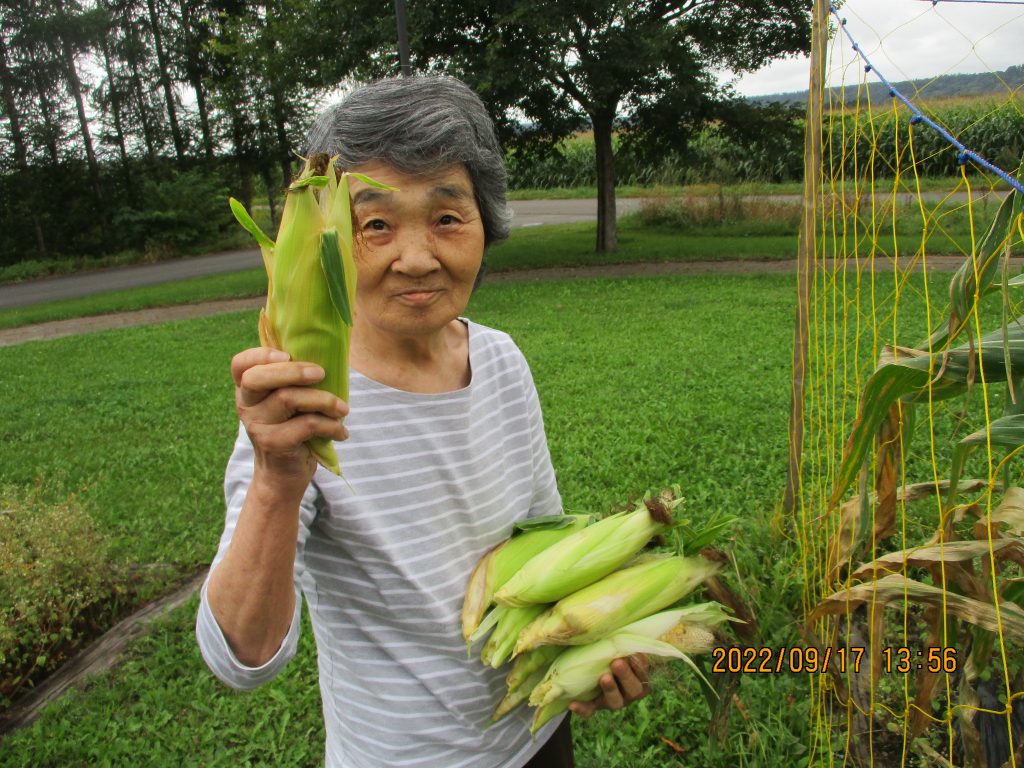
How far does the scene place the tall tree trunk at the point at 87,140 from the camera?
21.7m

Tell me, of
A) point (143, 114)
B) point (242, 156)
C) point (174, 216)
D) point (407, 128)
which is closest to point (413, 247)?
point (407, 128)

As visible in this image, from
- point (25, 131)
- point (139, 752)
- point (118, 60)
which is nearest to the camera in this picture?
point (139, 752)

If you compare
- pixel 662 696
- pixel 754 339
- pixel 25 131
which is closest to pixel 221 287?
pixel 754 339

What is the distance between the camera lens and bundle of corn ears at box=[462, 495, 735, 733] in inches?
53.4

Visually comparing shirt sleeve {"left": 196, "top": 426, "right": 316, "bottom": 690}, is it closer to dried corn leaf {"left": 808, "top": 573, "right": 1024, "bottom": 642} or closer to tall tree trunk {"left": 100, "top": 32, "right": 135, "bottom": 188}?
dried corn leaf {"left": 808, "top": 573, "right": 1024, "bottom": 642}

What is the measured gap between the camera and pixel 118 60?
2298 cm

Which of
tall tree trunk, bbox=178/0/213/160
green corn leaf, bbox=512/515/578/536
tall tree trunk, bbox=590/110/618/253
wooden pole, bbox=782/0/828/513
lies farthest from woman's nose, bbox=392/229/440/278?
tall tree trunk, bbox=178/0/213/160

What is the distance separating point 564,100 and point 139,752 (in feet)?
38.7

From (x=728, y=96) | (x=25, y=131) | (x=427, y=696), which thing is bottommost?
(x=427, y=696)

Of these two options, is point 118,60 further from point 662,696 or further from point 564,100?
point 662,696

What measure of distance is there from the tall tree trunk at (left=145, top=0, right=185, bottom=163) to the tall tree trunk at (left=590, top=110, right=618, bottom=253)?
15.7 meters

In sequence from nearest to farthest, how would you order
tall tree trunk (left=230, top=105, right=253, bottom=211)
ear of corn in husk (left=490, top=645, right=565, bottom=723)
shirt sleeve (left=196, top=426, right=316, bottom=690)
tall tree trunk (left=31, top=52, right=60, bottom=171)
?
shirt sleeve (left=196, top=426, right=316, bottom=690), ear of corn in husk (left=490, top=645, right=565, bottom=723), tall tree trunk (left=31, top=52, right=60, bottom=171), tall tree trunk (left=230, top=105, right=253, bottom=211)

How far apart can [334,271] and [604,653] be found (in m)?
0.81

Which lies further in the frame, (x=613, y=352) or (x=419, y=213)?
(x=613, y=352)
